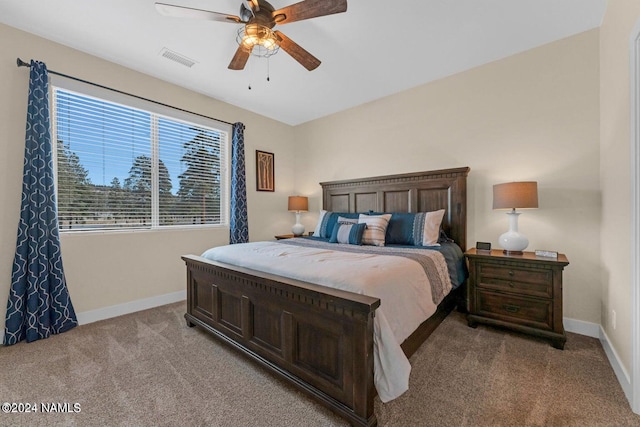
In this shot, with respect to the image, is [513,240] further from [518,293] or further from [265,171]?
[265,171]

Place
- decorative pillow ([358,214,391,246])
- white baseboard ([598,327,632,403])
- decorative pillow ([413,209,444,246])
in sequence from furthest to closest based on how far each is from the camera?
decorative pillow ([358,214,391,246]), decorative pillow ([413,209,444,246]), white baseboard ([598,327,632,403])

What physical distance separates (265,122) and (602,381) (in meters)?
4.79

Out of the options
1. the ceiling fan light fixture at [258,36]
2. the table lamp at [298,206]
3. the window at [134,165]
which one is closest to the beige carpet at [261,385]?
the window at [134,165]

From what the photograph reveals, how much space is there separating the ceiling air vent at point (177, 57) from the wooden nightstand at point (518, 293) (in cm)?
358

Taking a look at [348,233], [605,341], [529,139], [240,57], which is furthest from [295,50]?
[605,341]

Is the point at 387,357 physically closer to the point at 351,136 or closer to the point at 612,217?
the point at 612,217

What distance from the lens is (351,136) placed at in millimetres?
4223

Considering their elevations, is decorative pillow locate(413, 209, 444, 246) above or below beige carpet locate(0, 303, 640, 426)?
above

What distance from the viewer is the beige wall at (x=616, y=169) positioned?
171 cm

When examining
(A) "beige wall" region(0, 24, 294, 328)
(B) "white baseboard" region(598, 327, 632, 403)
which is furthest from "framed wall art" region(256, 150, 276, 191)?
(B) "white baseboard" region(598, 327, 632, 403)

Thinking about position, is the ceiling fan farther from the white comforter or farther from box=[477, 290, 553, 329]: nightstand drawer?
box=[477, 290, 553, 329]: nightstand drawer

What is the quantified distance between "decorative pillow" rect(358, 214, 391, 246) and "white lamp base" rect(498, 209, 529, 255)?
1.14 meters

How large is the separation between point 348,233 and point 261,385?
1738mm

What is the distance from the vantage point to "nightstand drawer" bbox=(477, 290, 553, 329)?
226 cm
